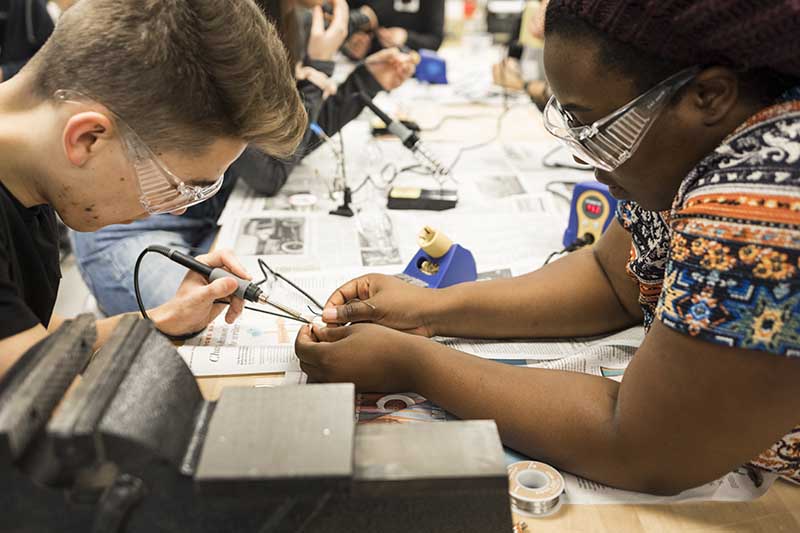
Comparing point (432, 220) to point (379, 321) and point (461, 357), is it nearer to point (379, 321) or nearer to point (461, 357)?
point (379, 321)

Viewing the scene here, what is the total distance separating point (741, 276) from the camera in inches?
26.6

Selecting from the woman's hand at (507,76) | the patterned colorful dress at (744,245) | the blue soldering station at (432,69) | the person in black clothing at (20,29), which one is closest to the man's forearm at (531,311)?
the patterned colorful dress at (744,245)

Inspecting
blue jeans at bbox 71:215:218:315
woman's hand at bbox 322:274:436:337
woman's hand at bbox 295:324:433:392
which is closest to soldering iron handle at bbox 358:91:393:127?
blue jeans at bbox 71:215:218:315

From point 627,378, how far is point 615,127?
297 mm

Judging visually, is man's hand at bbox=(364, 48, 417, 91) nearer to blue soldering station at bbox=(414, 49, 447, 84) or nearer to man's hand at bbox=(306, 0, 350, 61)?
man's hand at bbox=(306, 0, 350, 61)

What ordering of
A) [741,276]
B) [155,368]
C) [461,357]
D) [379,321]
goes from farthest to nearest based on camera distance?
[379,321] → [461,357] → [741,276] → [155,368]

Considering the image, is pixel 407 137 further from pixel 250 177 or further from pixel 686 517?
pixel 686 517

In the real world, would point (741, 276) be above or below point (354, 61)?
above

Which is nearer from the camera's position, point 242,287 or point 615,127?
point 615,127

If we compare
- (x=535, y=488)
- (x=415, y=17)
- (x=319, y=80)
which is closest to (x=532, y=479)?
(x=535, y=488)

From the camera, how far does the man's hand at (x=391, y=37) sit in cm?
330

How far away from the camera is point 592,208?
1.47 metres

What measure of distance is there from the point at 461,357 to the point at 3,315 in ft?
1.83

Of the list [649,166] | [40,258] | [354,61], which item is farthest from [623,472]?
[354,61]
